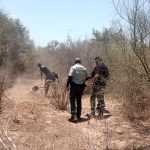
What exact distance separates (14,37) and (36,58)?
14.3 ft

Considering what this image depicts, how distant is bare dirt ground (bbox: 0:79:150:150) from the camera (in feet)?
25.9

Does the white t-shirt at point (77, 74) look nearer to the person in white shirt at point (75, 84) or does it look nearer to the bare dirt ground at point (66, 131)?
the person in white shirt at point (75, 84)

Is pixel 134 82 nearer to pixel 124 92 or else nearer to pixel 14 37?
pixel 124 92

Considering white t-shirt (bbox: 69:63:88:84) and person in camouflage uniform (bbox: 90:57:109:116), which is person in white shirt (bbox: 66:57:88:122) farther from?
person in camouflage uniform (bbox: 90:57:109:116)

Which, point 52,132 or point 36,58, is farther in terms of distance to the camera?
point 36,58

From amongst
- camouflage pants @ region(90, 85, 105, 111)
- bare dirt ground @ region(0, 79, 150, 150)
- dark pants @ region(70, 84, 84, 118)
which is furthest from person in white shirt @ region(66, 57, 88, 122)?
camouflage pants @ region(90, 85, 105, 111)

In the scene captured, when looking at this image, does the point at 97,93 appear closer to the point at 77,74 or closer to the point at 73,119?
the point at 77,74

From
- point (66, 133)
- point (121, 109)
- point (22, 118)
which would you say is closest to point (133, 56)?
point (121, 109)

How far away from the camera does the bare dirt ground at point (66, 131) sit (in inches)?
310

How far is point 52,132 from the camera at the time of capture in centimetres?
877

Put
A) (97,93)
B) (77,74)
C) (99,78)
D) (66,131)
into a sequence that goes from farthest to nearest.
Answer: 1. (97,93)
2. (99,78)
3. (77,74)
4. (66,131)

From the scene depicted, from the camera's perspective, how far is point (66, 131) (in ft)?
28.9

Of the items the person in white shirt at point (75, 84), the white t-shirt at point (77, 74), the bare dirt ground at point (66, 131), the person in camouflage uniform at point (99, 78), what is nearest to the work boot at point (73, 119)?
the person in white shirt at point (75, 84)

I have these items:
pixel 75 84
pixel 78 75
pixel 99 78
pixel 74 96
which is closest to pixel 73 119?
pixel 74 96
